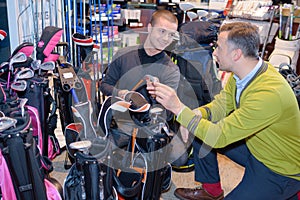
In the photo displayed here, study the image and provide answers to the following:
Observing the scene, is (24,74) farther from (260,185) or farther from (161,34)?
(260,185)

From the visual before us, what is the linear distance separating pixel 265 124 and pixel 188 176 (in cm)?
96

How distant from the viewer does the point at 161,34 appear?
2.07 m

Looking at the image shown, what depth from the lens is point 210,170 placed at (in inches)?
76.5

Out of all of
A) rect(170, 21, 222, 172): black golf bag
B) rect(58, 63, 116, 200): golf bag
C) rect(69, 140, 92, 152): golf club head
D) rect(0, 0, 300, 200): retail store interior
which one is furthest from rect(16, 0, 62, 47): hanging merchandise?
rect(69, 140, 92, 152): golf club head

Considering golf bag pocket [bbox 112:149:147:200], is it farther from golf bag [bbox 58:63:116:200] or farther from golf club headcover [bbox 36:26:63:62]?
golf club headcover [bbox 36:26:63:62]

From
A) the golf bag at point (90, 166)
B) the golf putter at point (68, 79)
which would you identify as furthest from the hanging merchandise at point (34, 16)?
the golf bag at point (90, 166)

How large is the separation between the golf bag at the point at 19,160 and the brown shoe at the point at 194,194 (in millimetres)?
867

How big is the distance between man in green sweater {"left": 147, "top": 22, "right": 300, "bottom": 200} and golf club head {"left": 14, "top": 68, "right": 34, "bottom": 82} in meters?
0.61

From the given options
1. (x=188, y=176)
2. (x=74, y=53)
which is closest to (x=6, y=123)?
(x=188, y=176)

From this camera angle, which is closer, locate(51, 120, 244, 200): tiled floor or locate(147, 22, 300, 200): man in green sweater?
locate(147, 22, 300, 200): man in green sweater

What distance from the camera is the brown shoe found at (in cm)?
199

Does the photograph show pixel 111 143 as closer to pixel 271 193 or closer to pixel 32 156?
pixel 32 156

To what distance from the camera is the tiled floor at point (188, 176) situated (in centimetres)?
216

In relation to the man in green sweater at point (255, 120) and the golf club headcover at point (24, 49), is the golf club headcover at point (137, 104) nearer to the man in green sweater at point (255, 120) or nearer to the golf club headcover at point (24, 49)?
the man in green sweater at point (255, 120)
